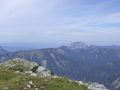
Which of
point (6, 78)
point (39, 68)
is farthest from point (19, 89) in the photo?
point (39, 68)

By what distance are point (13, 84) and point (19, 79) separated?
1.90 m

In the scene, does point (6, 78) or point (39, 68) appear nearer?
point (6, 78)

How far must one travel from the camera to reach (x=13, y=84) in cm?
2780

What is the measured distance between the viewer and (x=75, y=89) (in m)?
27.0

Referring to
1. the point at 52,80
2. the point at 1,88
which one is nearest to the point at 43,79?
A: the point at 52,80

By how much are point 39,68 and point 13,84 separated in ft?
57.0

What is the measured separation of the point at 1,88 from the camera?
26.5 meters

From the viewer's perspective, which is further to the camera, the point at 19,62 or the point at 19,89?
the point at 19,62

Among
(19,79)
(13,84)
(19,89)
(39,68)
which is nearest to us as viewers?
(19,89)

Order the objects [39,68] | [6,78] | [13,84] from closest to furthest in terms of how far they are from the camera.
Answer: [13,84] < [6,78] < [39,68]

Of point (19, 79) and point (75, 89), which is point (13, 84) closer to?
point (19, 79)

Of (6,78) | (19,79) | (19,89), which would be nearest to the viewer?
(19,89)

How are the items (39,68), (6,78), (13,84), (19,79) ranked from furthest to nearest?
(39,68) < (6,78) < (19,79) < (13,84)

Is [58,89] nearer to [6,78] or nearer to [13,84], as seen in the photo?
[13,84]
